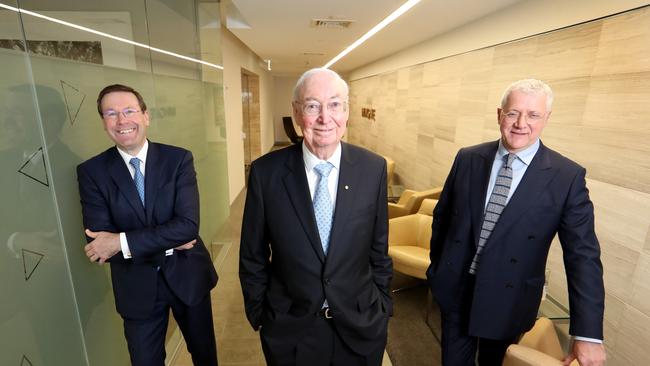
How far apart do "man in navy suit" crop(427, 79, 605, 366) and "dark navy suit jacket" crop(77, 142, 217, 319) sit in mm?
1438

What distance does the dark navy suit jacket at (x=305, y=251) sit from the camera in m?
1.36

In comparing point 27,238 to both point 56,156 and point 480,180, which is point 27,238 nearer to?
point 56,156

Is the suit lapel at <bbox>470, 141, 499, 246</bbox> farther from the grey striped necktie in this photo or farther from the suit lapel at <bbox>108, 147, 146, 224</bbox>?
the suit lapel at <bbox>108, 147, 146, 224</bbox>

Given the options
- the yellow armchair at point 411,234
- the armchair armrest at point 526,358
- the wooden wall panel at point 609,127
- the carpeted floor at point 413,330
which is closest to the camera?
the armchair armrest at point 526,358

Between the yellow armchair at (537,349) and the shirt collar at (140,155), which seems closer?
the yellow armchair at (537,349)

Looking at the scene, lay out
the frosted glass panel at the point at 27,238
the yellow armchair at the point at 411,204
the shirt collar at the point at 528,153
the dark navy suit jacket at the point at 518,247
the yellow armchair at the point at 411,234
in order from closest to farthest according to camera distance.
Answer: the frosted glass panel at the point at 27,238 < the dark navy suit jacket at the point at 518,247 < the shirt collar at the point at 528,153 < the yellow armchair at the point at 411,234 < the yellow armchair at the point at 411,204

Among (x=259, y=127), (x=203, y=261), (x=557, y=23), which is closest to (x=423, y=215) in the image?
(x=557, y=23)

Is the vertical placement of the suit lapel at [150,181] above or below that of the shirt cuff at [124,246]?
above

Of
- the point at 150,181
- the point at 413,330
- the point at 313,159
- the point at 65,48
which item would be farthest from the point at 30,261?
the point at 413,330

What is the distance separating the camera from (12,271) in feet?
4.30

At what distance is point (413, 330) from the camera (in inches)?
118

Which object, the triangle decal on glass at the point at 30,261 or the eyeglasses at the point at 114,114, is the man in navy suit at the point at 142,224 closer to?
the eyeglasses at the point at 114,114

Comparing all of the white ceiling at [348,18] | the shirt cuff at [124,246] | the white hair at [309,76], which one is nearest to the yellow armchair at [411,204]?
the white ceiling at [348,18]

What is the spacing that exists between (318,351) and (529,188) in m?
1.28
